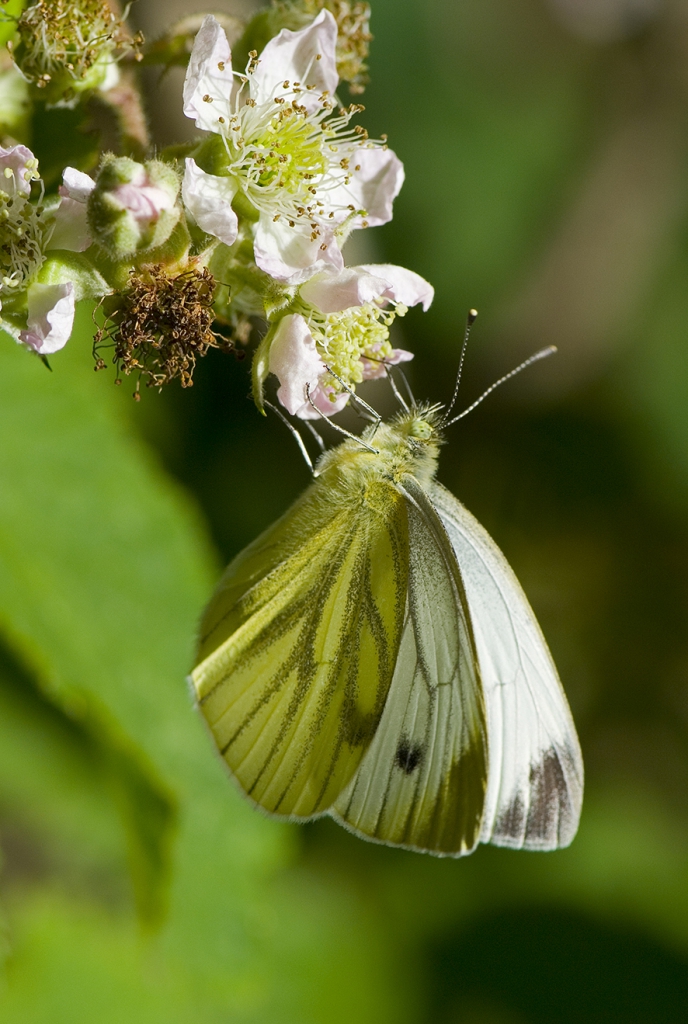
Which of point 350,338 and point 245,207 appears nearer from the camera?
point 245,207

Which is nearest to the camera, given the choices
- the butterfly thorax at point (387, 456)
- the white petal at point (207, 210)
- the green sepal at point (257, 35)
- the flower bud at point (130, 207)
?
the flower bud at point (130, 207)

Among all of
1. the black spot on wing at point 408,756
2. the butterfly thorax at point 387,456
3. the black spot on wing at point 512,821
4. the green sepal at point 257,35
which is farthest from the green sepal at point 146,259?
the black spot on wing at point 512,821

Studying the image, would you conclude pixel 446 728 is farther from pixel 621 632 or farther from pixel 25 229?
pixel 621 632

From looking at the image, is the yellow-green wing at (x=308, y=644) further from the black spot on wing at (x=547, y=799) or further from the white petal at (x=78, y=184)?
the white petal at (x=78, y=184)

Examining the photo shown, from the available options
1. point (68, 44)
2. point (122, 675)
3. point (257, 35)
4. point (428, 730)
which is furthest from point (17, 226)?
point (428, 730)

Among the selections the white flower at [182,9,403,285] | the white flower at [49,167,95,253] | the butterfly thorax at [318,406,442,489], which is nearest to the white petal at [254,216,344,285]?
the white flower at [182,9,403,285]

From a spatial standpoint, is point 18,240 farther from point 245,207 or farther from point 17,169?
point 245,207
